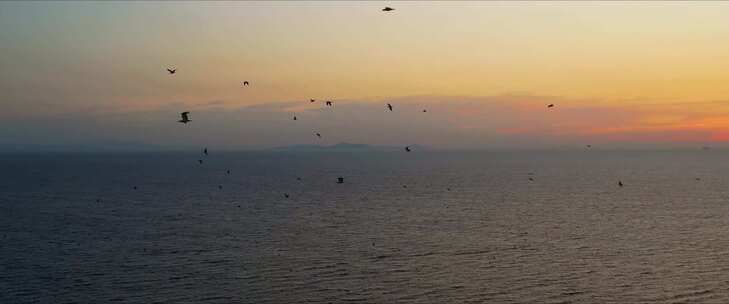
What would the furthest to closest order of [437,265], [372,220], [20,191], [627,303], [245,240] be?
1. [20,191]
2. [372,220]
3. [245,240]
4. [437,265]
5. [627,303]

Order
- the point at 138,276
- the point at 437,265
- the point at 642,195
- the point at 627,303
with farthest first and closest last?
1. the point at 642,195
2. the point at 437,265
3. the point at 138,276
4. the point at 627,303

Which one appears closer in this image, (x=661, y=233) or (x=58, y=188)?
(x=661, y=233)

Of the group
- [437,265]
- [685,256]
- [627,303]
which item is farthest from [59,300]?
[685,256]

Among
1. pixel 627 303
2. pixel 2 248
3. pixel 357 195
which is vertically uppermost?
pixel 357 195

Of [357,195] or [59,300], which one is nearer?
[59,300]

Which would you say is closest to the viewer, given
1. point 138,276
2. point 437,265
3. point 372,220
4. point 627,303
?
point 627,303

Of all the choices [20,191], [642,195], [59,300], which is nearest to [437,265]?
[59,300]

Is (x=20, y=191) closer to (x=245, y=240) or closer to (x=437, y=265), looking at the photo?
(x=245, y=240)

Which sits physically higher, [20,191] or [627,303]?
[20,191]

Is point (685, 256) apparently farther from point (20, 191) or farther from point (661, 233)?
point (20, 191)
